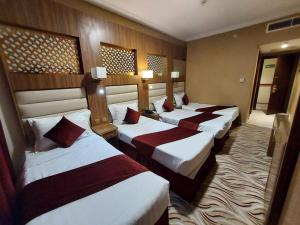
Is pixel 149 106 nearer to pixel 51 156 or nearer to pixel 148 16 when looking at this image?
pixel 148 16

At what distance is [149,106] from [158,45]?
1714 mm

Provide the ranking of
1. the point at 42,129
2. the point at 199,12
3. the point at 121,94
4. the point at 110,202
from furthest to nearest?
the point at 121,94
the point at 199,12
the point at 42,129
the point at 110,202

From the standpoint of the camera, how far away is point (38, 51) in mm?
1950

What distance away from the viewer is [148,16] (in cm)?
303

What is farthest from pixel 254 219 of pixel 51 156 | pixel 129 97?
pixel 129 97

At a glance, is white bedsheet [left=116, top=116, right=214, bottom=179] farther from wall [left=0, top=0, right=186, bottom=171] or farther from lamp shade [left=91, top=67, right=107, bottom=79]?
wall [left=0, top=0, right=186, bottom=171]

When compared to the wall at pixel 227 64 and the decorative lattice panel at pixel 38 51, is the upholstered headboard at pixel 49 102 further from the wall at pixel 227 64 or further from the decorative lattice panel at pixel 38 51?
the wall at pixel 227 64

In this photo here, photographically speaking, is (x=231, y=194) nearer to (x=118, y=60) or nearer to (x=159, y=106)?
(x=159, y=106)

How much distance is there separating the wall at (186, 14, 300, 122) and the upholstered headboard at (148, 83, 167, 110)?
4.80 feet

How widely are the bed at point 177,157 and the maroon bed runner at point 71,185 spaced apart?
45 centimetres

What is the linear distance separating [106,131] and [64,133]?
66cm

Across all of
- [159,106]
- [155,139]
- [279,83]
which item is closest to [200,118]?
[159,106]

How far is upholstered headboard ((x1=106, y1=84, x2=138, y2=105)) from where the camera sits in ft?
9.20

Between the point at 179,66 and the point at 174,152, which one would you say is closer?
the point at 174,152
